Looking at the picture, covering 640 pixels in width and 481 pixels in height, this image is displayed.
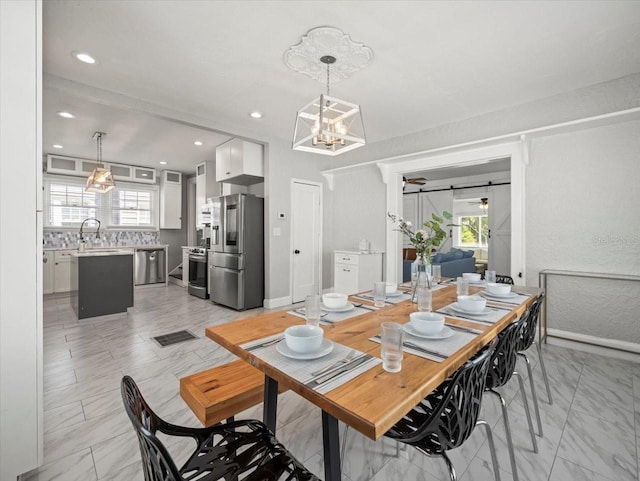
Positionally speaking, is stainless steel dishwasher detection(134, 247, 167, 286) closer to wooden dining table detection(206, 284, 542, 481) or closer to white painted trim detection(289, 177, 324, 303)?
white painted trim detection(289, 177, 324, 303)

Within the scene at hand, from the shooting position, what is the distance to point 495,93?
10.3ft

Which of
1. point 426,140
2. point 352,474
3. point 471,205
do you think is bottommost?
point 352,474

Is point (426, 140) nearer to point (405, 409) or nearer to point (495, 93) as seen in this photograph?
point (495, 93)

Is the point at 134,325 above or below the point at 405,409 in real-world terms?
below

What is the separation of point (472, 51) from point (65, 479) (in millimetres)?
3713

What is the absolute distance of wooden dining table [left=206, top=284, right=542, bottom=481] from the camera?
79 centimetres

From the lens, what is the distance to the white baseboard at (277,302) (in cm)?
465

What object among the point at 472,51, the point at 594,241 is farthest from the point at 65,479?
the point at 594,241

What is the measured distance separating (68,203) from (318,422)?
22.9 feet

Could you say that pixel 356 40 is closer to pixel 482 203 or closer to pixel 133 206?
pixel 482 203

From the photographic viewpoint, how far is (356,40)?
90.0 inches

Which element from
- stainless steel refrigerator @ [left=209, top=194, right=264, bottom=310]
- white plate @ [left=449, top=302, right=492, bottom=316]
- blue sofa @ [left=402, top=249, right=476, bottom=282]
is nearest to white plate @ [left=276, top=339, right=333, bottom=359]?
white plate @ [left=449, top=302, right=492, bottom=316]

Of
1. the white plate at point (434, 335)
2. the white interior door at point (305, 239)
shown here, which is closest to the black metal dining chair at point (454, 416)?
the white plate at point (434, 335)

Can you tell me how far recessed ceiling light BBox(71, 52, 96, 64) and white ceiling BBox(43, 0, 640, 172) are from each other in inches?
2.1
